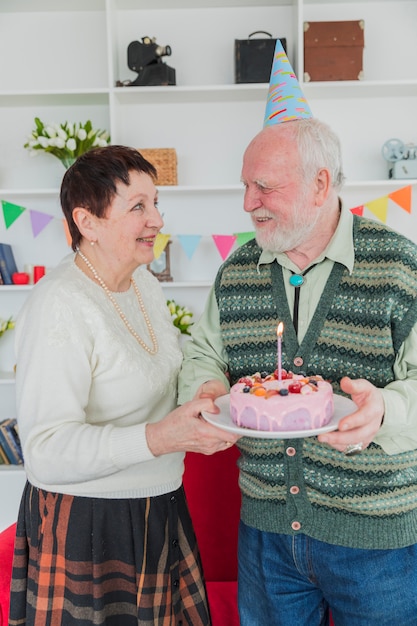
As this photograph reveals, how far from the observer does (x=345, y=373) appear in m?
1.28

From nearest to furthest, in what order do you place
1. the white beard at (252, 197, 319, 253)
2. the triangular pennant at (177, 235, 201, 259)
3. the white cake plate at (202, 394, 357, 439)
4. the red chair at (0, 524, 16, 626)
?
1. the white cake plate at (202, 394, 357, 439)
2. the white beard at (252, 197, 319, 253)
3. the red chair at (0, 524, 16, 626)
4. the triangular pennant at (177, 235, 201, 259)

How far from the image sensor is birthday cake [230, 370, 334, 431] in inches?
41.7

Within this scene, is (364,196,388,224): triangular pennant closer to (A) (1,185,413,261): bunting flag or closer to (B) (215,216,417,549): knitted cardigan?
(A) (1,185,413,261): bunting flag

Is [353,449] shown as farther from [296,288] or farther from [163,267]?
[163,267]

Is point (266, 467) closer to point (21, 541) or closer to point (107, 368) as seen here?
point (107, 368)

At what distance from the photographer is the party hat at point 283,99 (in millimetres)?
1447

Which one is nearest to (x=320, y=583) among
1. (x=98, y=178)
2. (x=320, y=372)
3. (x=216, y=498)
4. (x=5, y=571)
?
(x=320, y=372)

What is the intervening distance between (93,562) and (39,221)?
2426 millimetres

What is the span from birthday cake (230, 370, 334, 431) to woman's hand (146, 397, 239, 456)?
0.07m

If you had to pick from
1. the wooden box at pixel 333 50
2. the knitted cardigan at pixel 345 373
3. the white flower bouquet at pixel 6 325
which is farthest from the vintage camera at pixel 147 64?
the knitted cardigan at pixel 345 373

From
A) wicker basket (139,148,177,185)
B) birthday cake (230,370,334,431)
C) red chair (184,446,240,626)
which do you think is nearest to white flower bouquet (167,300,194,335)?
wicker basket (139,148,177,185)

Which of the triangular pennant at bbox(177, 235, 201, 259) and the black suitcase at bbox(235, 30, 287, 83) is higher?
the black suitcase at bbox(235, 30, 287, 83)

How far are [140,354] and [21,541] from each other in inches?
18.6

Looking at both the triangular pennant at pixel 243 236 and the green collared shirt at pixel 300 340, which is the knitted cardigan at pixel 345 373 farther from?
the triangular pennant at pixel 243 236
